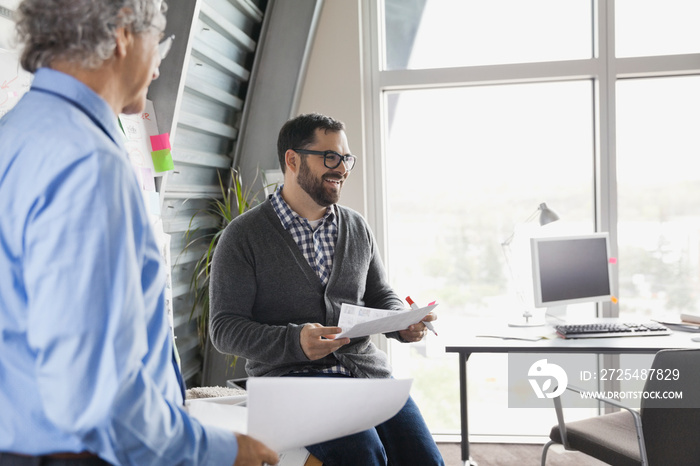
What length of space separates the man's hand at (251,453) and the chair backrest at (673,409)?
1.52 metres

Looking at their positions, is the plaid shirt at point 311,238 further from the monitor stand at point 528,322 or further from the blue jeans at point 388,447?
the monitor stand at point 528,322

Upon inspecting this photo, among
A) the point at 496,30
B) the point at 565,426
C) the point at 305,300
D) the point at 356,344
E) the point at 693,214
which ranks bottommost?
the point at 565,426

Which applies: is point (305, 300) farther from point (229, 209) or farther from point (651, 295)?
point (651, 295)

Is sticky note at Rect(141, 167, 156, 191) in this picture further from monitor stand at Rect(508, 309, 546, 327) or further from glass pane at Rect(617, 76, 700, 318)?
glass pane at Rect(617, 76, 700, 318)

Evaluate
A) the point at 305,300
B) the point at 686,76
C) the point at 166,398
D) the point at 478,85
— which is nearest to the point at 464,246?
the point at 478,85

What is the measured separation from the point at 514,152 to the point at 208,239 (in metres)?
1.85

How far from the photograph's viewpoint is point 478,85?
3.63 m

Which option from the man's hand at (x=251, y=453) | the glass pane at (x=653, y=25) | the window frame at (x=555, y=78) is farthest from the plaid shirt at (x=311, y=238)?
the glass pane at (x=653, y=25)

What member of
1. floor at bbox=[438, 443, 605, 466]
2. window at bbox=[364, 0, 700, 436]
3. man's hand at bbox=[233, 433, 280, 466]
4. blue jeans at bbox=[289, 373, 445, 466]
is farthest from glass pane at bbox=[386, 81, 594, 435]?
man's hand at bbox=[233, 433, 280, 466]

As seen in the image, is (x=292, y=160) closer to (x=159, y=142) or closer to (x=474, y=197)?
(x=159, y=142)

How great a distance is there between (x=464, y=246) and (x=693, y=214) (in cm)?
132

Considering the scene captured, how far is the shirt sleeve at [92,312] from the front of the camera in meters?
0.77

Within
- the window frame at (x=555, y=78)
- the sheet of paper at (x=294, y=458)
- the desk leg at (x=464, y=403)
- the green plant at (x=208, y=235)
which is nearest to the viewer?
the sheet of paper at (x=294, y=458)

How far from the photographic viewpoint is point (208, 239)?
3.26 metres
